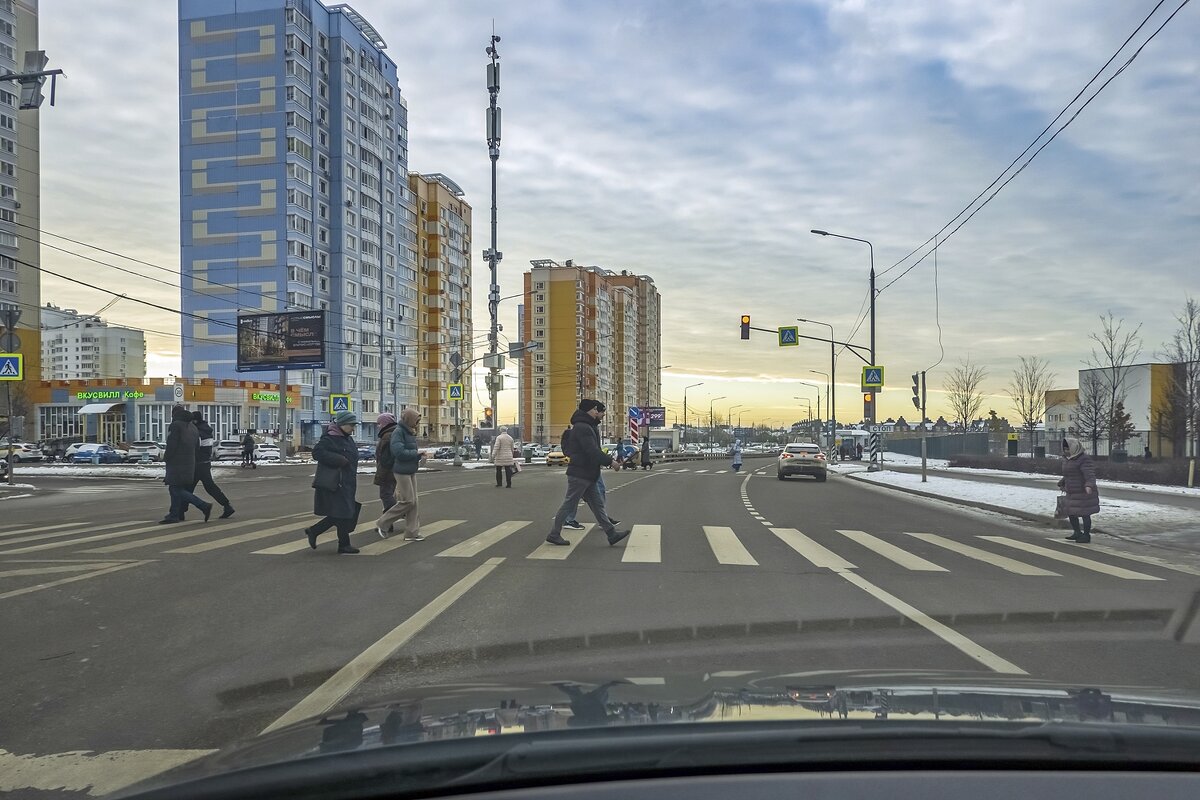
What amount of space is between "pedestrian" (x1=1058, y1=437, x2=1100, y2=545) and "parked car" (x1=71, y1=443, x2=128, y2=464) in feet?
158

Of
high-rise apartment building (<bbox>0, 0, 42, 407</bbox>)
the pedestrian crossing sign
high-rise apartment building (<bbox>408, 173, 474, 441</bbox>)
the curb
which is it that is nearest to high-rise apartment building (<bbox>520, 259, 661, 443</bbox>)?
high-rise apartment building (<bbox>408, 173, 474, 441</bbox>)

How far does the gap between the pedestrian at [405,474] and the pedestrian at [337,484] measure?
878mm

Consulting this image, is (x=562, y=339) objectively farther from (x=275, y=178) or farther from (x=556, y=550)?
(x=556, y=550)

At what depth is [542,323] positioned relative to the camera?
119 meters

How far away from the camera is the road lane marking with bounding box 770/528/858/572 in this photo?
9758 millimetres

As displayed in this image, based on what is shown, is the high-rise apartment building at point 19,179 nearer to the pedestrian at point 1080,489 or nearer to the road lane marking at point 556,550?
the road lane marking at point 556,550

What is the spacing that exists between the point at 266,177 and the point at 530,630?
6813 centimetres

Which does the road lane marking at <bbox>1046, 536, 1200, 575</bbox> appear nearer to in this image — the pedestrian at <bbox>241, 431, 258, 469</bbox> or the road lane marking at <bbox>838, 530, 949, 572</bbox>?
the road lane marking at <bbox>838, 530, 949, 572</bbox>

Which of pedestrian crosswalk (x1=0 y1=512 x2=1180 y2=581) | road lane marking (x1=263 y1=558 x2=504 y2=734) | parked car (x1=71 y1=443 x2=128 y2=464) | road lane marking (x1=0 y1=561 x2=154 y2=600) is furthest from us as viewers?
parked car (x1=71 y1=443 x2=128 y2=464)

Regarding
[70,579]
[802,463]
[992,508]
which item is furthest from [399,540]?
[802,463]

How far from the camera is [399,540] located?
11633 millimetres

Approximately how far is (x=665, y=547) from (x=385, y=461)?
13.2 feet

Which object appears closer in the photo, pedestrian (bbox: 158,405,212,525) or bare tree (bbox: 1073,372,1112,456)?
pedestrian (bbox: 158,405,212,525)

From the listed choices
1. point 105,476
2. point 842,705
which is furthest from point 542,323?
point 842,705
